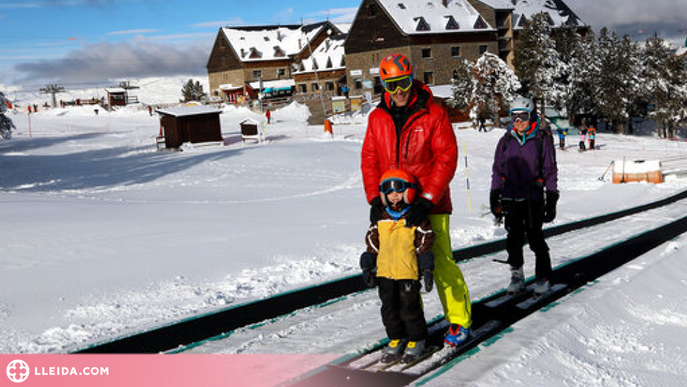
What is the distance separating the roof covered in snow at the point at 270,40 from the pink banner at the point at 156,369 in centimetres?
8279

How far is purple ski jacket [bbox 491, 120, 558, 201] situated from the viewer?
5.82 m

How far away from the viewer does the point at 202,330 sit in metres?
5.44

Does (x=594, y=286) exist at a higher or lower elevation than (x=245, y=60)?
lower

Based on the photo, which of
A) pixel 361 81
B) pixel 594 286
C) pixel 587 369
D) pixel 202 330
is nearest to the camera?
pixel 587 369

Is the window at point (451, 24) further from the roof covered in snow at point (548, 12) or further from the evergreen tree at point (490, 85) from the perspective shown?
the evergreen tree at point (490, 85)

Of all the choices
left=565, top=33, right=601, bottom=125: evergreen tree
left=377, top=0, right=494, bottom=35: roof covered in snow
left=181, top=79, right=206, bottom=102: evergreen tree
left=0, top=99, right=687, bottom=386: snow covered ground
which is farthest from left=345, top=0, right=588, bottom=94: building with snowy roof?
left=0, top=99, right=687, bottom=386: snow covered ground

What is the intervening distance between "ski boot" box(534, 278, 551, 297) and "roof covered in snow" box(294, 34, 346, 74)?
69356mm

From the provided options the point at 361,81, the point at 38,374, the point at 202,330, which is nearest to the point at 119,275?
the point at 202,330

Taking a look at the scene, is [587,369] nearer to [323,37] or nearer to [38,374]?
[38,374]

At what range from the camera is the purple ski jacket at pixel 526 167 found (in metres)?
5.82

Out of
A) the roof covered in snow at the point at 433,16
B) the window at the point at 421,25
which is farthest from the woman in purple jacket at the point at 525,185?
the window at the point at 421,25

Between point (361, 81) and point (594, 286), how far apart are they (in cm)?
6409

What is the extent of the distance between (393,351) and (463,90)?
154 ft

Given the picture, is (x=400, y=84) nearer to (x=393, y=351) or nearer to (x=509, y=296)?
(x=393, y=351)
